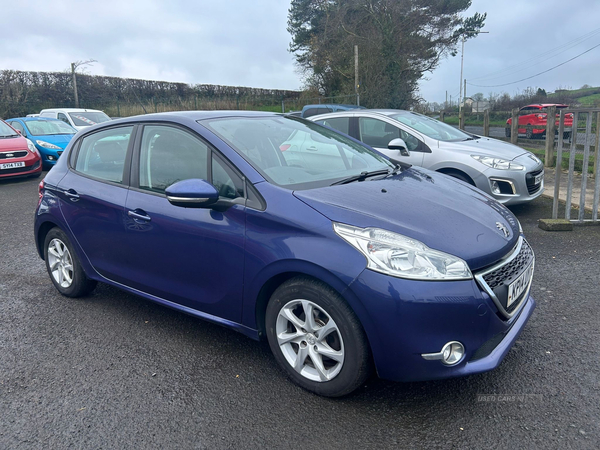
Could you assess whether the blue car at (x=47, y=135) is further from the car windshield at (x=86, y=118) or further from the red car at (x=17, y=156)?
the car windshield at (x=86, y=118)

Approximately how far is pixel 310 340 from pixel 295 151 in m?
1.44

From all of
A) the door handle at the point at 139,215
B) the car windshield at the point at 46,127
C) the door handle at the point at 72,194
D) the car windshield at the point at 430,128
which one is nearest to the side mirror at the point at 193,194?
the door handle at the point at 139,215

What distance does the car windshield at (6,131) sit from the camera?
11922 millimetres

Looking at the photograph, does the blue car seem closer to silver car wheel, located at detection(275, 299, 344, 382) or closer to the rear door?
the rear door

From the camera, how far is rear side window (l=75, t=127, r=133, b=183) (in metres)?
3.89

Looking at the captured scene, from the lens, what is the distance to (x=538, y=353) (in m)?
3.23

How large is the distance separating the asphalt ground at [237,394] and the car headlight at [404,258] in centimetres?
78

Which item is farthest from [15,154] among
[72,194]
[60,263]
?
[72,194]

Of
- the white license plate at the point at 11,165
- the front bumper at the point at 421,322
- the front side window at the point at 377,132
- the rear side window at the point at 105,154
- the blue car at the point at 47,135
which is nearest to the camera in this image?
the front bumper at the point at 421,322

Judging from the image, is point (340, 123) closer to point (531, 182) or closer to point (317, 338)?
point (531, 182)

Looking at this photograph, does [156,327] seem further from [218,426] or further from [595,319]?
[595,319]

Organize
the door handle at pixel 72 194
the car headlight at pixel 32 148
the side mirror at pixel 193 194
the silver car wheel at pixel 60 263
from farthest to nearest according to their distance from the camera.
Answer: the car headlight at pixel 32 148 < the silver car wheel at pixel 60 263 < the door handle at pixel 72 194 < the side mirror at pixel 193 194

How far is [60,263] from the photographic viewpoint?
14.8 ft

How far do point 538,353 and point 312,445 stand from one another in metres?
1.67
